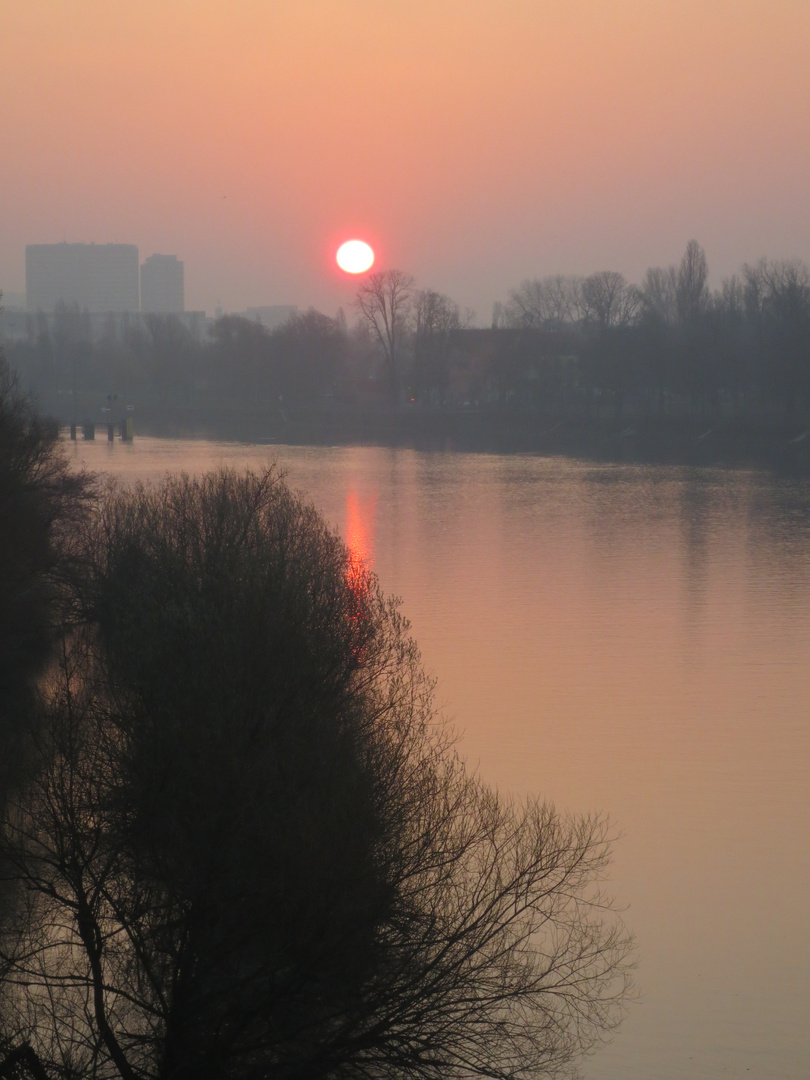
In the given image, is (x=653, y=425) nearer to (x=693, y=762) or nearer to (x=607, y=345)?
(x=607, y=345)

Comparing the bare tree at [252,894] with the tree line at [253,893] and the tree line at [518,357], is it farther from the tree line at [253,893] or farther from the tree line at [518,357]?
the tree line at [518,357]

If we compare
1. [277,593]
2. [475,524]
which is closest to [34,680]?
[277,593]

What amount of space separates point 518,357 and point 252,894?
61031 mm

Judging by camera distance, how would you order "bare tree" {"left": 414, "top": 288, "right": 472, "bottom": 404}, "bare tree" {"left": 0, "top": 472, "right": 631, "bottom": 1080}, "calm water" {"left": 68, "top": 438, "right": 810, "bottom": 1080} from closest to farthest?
"bare tree" {"left": 0, "top": 472, "right": 631, "bottom": 1080} < "calm water" {"left": 68, "top": 438, "right": 810, "bottom": 1080} < "bare tree" {"left": 414, "top": 288, "right": 472, "bottom": 404}

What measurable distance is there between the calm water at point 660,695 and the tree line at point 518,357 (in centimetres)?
1951

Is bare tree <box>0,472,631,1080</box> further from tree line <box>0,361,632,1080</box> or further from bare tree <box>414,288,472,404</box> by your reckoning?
bare tree <box>414,288,472,404</box>

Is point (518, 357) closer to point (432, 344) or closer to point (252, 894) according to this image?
point (432, 344)

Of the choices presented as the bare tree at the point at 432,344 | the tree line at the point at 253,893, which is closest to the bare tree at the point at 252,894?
the tree line at the point at 253,893

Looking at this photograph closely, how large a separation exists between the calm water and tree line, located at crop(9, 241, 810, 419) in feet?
64.0

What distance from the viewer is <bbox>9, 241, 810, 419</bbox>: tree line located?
2157 inches

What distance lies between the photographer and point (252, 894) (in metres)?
6.14

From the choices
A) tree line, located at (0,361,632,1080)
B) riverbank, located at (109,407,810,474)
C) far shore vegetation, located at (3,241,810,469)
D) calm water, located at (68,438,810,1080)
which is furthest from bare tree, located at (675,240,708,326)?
tree line, located at (0,361,632,1080)

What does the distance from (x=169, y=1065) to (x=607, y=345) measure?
2197 inches

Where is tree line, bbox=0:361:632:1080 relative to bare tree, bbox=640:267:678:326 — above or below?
below
